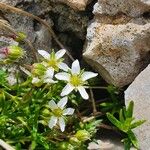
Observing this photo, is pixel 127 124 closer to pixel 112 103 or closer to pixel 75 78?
pixel 112 103

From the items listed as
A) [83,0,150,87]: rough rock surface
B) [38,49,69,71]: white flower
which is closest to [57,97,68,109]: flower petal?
[38,49,69,71]: white flower

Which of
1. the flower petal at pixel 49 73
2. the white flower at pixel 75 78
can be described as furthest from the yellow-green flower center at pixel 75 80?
the flower petal at pixel 49 73

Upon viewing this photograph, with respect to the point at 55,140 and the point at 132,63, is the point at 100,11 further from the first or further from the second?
the point at 55,140

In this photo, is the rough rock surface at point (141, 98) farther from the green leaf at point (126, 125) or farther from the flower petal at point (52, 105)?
the flower petal at point (52, 105)

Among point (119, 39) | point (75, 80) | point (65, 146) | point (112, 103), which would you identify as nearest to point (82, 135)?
point (65, 146)

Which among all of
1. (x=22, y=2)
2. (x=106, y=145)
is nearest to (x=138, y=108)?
(x=106, y=145)

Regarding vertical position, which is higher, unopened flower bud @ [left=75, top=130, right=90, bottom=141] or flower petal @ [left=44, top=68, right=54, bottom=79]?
flower petal @ [left=44, top=68, right=54, bottom=79]

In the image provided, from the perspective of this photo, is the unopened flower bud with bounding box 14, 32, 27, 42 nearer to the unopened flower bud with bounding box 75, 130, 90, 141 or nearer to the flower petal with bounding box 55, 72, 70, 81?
the flower petal with bounding box 55, 72, 70, 81
